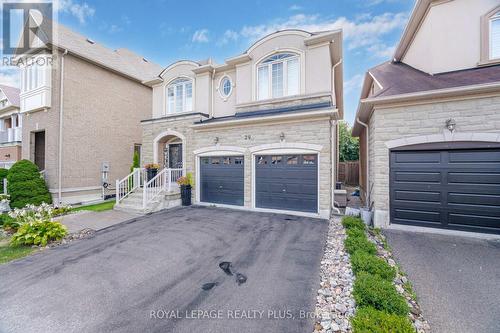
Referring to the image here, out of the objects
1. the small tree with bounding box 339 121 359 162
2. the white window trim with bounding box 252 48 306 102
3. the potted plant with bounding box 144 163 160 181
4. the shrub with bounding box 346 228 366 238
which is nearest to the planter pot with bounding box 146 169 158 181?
the potted plant with bounding box 144 163 160 181

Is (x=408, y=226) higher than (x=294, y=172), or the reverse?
(x=294, y=172)

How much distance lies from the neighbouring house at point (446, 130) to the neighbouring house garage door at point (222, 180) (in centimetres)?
515

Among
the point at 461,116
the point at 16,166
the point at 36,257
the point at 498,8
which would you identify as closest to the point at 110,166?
the point at 16,166

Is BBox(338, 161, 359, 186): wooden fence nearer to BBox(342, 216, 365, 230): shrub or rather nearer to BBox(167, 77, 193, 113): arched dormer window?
BBox(342, 216, 365, 230): shrub

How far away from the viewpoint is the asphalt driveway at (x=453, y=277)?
2.86 m

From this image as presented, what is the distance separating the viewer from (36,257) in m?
5.16

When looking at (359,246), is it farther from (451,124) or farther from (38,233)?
(38,233)

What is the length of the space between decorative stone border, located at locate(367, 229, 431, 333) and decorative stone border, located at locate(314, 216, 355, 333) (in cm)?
74

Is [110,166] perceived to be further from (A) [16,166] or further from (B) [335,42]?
(B) [335,42]

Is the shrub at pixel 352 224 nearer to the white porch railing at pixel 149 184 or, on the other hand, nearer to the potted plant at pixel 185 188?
the potted plant at pixel 185 188

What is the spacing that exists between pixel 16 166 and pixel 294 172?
13029mm

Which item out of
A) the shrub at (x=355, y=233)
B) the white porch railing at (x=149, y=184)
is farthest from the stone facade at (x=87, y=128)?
the shrub at (x=355, y=233)

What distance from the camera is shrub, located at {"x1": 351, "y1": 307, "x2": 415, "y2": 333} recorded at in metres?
2.40

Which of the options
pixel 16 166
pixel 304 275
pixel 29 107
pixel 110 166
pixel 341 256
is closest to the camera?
pixel 304 275
